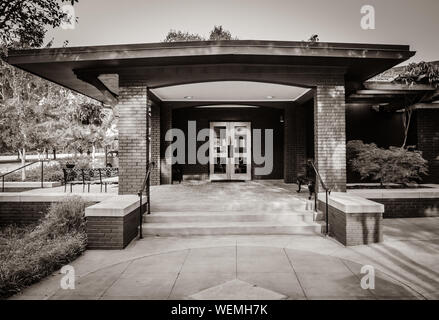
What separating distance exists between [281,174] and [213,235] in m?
7.64

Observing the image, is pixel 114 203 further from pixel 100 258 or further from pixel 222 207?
pixel 222 207

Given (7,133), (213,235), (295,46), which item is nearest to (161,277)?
(213,235)

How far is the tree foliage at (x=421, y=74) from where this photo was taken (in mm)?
8898

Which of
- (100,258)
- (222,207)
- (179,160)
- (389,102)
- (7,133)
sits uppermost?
(389,102)

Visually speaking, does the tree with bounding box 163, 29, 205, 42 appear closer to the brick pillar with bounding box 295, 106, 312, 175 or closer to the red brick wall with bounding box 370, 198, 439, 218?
the brick pillar with bounding box 295, 106, 312, 175

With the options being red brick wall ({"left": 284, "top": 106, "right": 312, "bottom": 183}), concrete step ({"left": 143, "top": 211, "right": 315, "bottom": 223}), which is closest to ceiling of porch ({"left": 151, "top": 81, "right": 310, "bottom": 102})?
red brick wall ({"left": 284, "top": 106, "right": 312, "bottom": 183})

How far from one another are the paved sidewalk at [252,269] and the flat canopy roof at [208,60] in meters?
3.89

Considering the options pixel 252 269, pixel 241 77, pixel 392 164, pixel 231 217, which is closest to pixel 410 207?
pixel 392 164

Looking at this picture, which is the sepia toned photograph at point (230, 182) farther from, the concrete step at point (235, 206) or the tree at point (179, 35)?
the tree at point (179, 35)

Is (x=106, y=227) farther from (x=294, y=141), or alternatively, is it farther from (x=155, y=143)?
(x=294, y=141)

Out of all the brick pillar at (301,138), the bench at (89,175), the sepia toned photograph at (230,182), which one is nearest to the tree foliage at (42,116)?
the sepia toned photograph at (230,182)

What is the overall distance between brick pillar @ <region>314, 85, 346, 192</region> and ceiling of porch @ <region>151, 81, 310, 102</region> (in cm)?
163

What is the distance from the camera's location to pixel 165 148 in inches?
481
